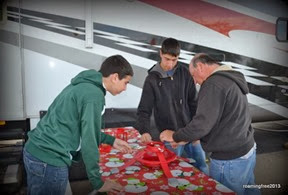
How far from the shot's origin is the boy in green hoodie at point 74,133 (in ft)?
4.33

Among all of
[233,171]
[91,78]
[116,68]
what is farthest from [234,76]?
[91,78]

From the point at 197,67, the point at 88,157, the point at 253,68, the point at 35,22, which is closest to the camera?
the point at 88,157

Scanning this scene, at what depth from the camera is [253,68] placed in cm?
379

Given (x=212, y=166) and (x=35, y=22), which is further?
(x=35, y=22)

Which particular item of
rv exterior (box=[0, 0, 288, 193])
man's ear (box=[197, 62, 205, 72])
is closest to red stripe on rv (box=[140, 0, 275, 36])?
rv exterior (box=[0, 0, 288, 193])

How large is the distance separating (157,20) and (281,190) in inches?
85.1

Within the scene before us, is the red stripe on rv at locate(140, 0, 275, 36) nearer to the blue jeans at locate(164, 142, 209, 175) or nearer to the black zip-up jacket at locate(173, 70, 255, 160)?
→ the blue jeans at locate(164, 142, 209, 175)

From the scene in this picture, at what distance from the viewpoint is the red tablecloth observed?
1367mm

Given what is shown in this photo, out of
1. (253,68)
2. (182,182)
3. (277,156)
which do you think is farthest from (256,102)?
(182,182)

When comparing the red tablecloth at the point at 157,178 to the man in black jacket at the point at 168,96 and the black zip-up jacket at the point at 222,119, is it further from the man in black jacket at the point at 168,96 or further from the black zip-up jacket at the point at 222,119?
the man in black jacket at the point at 168,96

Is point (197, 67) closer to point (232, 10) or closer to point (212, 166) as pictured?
point (212, 166)

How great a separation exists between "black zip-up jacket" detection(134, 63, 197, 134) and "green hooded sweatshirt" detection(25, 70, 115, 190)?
95 cm

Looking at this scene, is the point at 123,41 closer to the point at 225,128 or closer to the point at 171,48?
the point at 171,48

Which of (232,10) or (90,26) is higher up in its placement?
(232,10)
